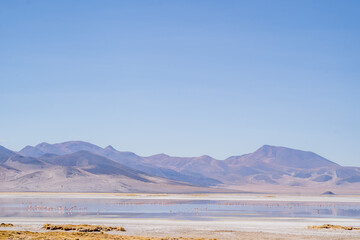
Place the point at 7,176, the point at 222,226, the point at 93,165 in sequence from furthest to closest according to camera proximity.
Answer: the point at 93,165 < the point at 7,176 < the point at 222,226

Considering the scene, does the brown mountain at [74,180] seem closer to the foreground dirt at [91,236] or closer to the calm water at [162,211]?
the calm water at [162,211]

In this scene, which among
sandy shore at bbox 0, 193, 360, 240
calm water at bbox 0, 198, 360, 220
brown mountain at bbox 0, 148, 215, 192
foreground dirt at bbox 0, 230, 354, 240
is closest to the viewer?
foreground dirt at bbox 0, 230, 354, 240

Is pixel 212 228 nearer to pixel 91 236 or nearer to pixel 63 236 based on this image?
pixel 91 236

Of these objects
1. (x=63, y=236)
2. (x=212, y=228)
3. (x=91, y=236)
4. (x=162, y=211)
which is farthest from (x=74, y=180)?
(x=63, y=236)

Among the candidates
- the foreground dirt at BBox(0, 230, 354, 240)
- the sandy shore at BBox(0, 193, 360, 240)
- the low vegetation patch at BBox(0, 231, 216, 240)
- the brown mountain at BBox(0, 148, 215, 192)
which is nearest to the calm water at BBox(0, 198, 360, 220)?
the sandy shore at BBox(0, 193, 360, 240)

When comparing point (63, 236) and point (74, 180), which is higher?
point (74, 180)

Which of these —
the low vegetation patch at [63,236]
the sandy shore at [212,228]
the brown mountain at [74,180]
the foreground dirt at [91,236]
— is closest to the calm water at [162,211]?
the sandy shore at [212,228]

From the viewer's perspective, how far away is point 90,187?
14688 centimetres

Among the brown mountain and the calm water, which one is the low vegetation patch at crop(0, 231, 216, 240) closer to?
the calm water

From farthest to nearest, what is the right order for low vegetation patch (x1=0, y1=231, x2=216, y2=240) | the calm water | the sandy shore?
1. the calm water
2. the sandy shore
3. low vegetation patch (x1=0, y1=231, x2=216, y2=240)

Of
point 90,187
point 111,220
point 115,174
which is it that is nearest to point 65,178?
point 90,187

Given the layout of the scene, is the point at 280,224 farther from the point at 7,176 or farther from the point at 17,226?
the point at 7,176

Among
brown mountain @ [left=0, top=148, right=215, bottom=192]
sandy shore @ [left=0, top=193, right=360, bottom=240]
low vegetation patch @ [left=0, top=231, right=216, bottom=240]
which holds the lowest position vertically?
low vegetation patch @ [left=0, top=231, right=216, bottom=240]

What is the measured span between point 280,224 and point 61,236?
59.7ft
